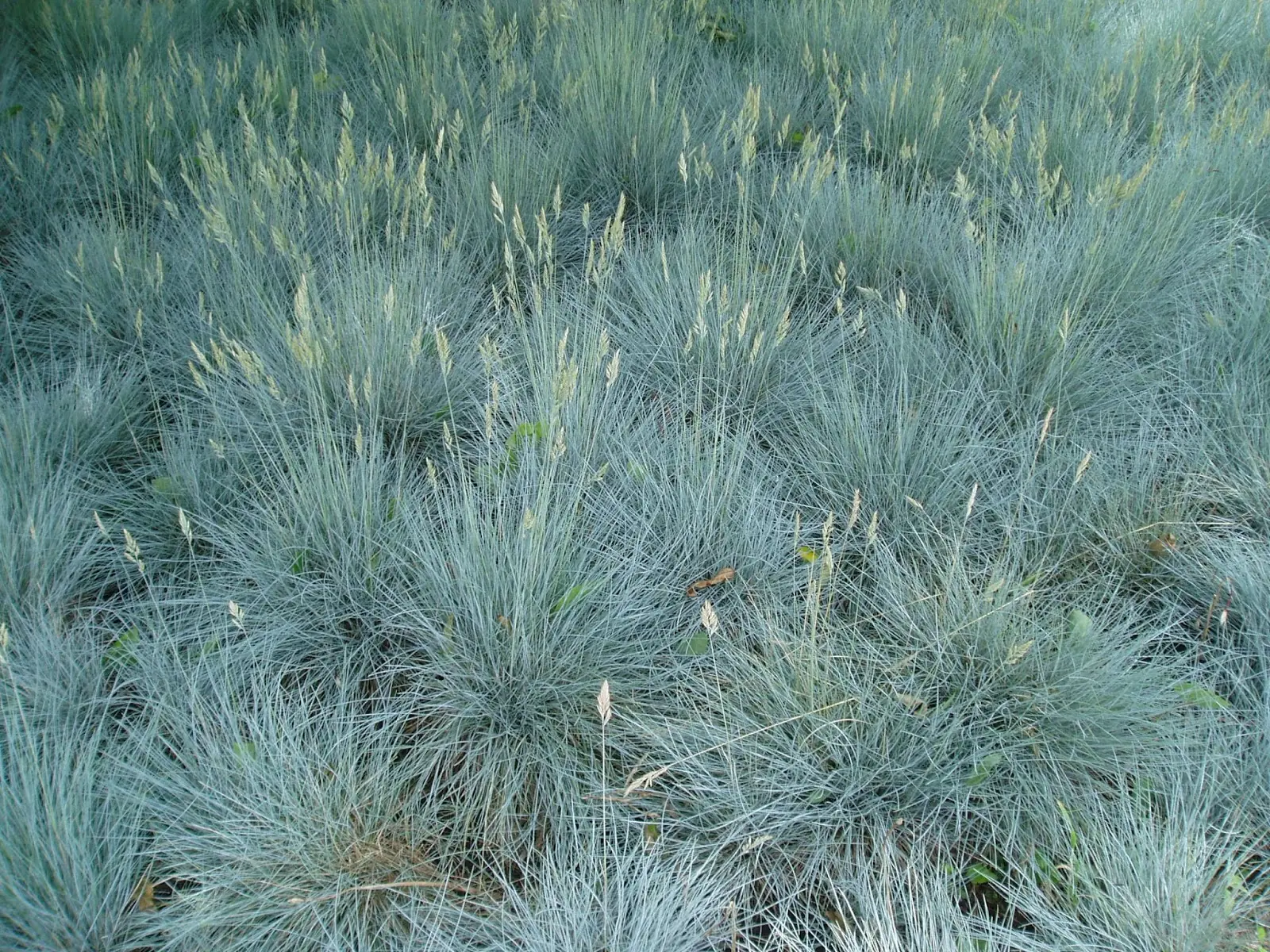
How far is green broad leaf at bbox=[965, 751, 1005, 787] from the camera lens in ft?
5.81

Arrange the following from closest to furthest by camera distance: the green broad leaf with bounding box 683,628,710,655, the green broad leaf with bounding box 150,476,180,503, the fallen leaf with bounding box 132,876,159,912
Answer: the fallen leaf with bounding box 132,876,159,912 → the green broad leaf with bounding box 683,628,710,655 → the green broad leaf with bounding box 150,476,180,503

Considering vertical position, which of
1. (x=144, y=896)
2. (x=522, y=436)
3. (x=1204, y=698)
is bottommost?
(x=144, y=896)

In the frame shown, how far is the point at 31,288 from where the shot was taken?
3.05 metres

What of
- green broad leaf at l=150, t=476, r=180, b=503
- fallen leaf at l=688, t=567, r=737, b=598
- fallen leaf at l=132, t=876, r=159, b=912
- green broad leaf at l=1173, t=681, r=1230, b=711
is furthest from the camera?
green broad leaf at l=150, t=476, r=180, b=503

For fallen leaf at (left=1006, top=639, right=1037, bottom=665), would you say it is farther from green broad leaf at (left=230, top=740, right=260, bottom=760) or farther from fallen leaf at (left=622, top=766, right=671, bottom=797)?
green broad leaf at (left=230, top=740, right=260, bottom=760)

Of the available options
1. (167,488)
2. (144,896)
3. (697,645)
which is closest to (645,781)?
(697,645)

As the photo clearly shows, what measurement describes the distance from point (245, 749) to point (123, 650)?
51 centimetres

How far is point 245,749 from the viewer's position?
5.69ft

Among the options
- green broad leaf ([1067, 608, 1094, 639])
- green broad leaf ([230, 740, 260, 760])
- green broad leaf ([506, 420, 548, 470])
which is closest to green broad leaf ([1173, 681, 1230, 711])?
green broad leaf ([1067, 608, 1094, 639])

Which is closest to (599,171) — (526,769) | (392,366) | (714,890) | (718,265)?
(718,265)

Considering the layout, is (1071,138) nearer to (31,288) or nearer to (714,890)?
(714,890)

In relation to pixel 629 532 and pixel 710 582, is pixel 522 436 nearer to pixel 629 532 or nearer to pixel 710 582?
pixel 629 532

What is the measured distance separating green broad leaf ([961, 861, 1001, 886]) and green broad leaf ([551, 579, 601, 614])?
2.92ft

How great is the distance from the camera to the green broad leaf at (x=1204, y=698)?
6.20 feet
